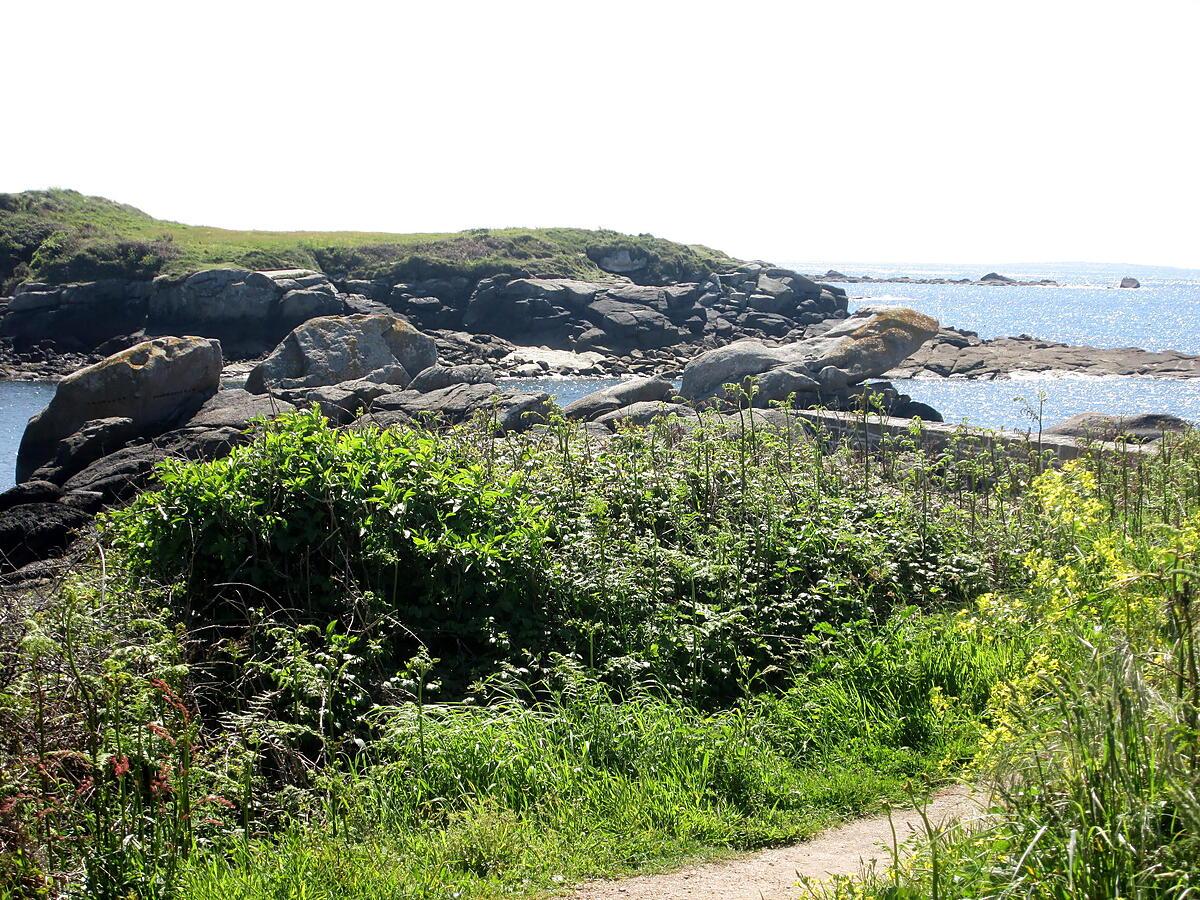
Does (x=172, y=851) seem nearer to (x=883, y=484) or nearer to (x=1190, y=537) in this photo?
(x=1190, y=537)

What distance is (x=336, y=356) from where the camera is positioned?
28.3 m

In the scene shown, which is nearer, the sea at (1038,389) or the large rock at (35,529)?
the large rock at (35,529)

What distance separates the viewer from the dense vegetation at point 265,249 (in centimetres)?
5953

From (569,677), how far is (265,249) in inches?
2664

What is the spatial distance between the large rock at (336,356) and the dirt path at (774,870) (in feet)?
76.5

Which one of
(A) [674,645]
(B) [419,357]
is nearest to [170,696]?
(A) [674,645]

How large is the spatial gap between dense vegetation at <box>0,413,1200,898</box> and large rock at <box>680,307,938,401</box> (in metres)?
14.8

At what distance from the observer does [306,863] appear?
3.99 m

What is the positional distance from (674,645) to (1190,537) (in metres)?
3.27

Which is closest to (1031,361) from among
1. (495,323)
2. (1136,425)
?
(495,323)

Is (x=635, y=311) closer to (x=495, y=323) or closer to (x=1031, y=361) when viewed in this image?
(x=495, y=323)

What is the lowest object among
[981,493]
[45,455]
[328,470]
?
[45,455]

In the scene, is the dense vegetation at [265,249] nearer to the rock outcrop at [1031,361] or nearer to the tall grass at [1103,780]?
the rock outcrop at [1031,361]

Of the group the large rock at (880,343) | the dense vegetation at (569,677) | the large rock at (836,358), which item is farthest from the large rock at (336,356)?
the dense vegetation at (569,677)
